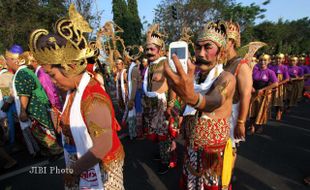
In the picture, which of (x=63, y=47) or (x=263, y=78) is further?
(x=263, y=78)

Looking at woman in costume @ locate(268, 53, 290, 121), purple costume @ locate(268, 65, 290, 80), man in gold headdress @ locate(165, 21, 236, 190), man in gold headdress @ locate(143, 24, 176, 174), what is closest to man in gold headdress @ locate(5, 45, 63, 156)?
man in gold headdress @ locate(143, 24, 176, 174)

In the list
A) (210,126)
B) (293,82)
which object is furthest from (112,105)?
(293,82)

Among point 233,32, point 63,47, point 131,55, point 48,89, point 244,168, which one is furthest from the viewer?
point 131,55

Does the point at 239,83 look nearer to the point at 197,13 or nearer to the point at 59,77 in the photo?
the point at 59,77

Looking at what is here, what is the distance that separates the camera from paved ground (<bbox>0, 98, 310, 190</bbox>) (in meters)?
3.90

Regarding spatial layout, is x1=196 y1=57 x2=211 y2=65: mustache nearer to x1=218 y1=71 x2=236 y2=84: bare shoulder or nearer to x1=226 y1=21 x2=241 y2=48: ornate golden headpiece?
x1=218 y1=71 x2=236 y2=84: bare shoulder

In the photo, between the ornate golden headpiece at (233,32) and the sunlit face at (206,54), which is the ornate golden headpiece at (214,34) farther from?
the ornate golden headpiece at (233,32)

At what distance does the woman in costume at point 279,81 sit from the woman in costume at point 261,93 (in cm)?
105

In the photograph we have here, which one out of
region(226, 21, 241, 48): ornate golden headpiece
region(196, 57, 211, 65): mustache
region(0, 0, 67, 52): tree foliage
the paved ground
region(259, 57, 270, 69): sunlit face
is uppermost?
region(0, 0, 67, 52): tree foliage

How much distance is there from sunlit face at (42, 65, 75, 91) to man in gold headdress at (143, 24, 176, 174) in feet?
7.73

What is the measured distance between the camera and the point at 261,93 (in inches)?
260

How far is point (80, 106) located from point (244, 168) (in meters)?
3.57

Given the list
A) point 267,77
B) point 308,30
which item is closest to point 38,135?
point 267,77

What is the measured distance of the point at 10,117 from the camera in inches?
214
